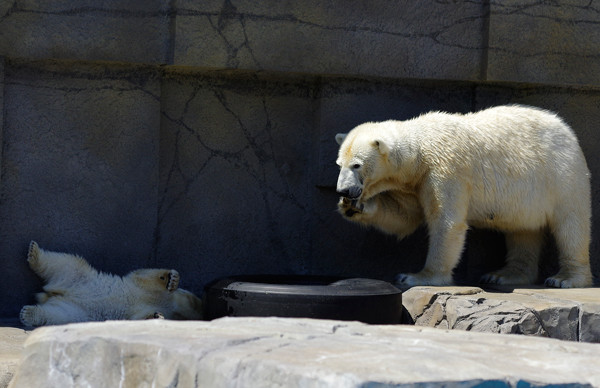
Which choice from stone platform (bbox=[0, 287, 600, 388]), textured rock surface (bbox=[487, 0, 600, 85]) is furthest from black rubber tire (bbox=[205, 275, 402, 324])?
textured rock surface (bbox=[487, 0, 600, 85])

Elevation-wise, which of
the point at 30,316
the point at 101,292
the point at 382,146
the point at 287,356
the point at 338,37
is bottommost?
the point at 30,316

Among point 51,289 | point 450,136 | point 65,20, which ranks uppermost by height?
point 65,20

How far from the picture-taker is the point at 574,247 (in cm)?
548

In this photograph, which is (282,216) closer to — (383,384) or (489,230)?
(489,230)

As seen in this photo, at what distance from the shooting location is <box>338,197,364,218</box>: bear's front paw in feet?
16.9

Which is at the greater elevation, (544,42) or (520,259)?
(544,42)

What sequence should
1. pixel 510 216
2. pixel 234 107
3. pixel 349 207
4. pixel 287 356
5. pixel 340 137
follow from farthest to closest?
pixel 234 107
pixel 510 216
pixel 340 137
pixel 349 207
pixel 287 356

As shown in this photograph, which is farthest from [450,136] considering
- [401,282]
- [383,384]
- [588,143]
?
[383,384]

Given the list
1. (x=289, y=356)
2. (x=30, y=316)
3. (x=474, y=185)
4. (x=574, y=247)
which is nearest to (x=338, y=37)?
(x=474, y=185)

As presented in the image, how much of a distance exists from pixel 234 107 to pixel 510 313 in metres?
2.11

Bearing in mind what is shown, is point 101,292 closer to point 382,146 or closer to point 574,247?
point 382,146

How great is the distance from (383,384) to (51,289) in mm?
3247

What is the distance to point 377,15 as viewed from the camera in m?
5.51

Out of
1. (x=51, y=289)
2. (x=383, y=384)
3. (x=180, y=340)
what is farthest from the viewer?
(x=51, y=289)
